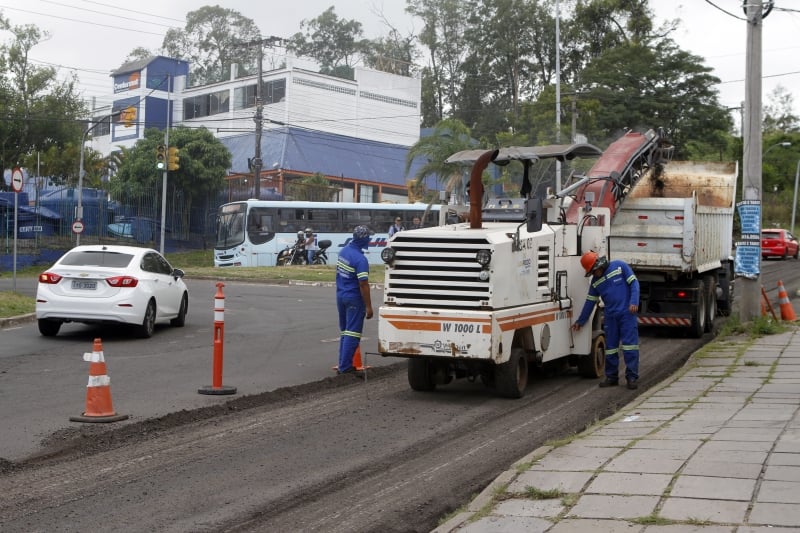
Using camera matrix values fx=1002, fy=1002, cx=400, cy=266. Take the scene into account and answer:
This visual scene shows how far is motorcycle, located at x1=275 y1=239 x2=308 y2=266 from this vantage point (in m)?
43.8

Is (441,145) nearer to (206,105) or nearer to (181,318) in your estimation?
(181,318)

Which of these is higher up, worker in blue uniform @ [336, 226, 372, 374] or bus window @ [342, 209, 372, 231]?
bus window @ [342, 209, 372, 231]

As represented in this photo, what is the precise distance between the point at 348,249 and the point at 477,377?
2.38 meters

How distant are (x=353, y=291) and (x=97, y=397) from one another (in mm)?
4115

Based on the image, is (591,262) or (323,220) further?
(323,220)

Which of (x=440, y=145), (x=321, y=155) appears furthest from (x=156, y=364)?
(x=321, y=155)

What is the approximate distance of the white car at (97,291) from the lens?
16.5m

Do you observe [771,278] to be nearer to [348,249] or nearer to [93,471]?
[348,249]

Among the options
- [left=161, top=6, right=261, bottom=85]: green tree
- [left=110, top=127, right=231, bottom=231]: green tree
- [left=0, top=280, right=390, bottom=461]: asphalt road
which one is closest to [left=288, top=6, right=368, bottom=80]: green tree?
[left=161, top=6, right=261, bottom=85]: green tree

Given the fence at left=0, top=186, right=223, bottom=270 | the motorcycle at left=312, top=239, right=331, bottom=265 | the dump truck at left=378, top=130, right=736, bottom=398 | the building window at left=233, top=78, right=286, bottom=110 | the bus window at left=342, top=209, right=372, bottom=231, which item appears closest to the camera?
the dump truck at left=378, top=130, right=736, bottom=398

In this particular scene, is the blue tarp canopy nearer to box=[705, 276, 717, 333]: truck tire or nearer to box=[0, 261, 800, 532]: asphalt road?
box=[705, 276, 717, 333]: truck tire

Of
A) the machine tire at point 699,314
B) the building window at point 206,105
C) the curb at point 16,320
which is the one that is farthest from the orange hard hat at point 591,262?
the building window at point 206,105

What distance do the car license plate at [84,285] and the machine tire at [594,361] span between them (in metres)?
8.15

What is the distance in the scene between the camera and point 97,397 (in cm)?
988
